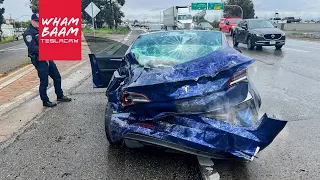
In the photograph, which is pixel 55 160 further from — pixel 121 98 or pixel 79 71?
pixel 79 71

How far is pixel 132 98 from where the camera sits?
3479 mm

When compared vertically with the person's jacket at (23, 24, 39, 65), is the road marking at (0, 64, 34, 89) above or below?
below

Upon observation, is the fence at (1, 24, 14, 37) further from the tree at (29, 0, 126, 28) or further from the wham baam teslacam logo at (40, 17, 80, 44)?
the wham baam teslacam logo at (40, 17, 80, 44)

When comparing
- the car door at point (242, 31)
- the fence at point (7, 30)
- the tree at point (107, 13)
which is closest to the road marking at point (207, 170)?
the car door at point (242, 31)

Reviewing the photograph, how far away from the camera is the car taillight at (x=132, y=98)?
3.40 m

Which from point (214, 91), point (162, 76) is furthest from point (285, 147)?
point (162, 76)

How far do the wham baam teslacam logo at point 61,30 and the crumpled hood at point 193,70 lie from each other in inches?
115

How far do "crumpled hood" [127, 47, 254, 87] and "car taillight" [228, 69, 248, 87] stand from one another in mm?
53

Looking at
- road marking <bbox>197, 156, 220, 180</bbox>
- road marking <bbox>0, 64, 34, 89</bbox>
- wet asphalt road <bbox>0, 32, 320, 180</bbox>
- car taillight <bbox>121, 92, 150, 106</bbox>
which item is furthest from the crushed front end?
road marking <bbox>0, 64, 34, 89</bbox>

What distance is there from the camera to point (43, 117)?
18.5ft

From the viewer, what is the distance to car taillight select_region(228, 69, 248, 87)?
11.3 ft

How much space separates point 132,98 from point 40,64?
3199mm

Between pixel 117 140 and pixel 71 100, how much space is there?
329 centimetres

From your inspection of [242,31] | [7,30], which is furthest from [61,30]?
[7,30]
